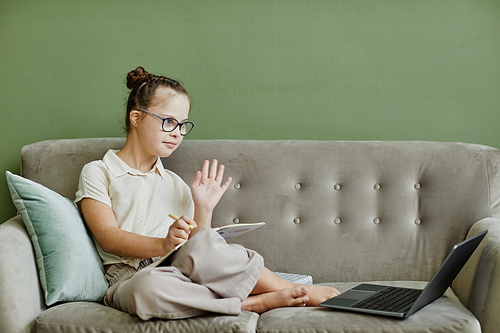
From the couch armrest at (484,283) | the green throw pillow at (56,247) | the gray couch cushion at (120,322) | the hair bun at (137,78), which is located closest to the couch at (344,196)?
the couch armrest at (484,283)

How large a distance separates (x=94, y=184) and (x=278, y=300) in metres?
0.70

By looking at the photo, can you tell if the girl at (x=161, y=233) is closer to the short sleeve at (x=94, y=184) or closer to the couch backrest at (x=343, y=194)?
the short sleeve at (x=94, y=184)

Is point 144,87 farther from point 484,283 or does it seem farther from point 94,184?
point 484,283

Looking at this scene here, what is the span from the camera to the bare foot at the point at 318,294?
1.38 m

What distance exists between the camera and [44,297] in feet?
4.30

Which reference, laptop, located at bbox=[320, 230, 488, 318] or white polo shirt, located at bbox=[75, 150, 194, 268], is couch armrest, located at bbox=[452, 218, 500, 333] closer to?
laptop, located at bbox=[320, 230, 488, 318]

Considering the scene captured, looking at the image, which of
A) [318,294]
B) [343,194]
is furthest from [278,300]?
[343,194]

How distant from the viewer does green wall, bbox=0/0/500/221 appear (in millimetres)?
2004

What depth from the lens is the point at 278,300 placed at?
1.33 metres

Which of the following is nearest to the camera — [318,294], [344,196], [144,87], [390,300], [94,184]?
[390,300]

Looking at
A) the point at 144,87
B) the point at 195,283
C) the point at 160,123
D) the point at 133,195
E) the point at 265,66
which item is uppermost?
the point at 265,66

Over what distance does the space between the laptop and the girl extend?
0.11 metres

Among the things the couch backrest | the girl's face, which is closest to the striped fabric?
the couch backrest

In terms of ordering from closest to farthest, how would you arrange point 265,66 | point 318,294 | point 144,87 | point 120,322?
point 120,322, point 318,294, point 144,87, point 265,66
